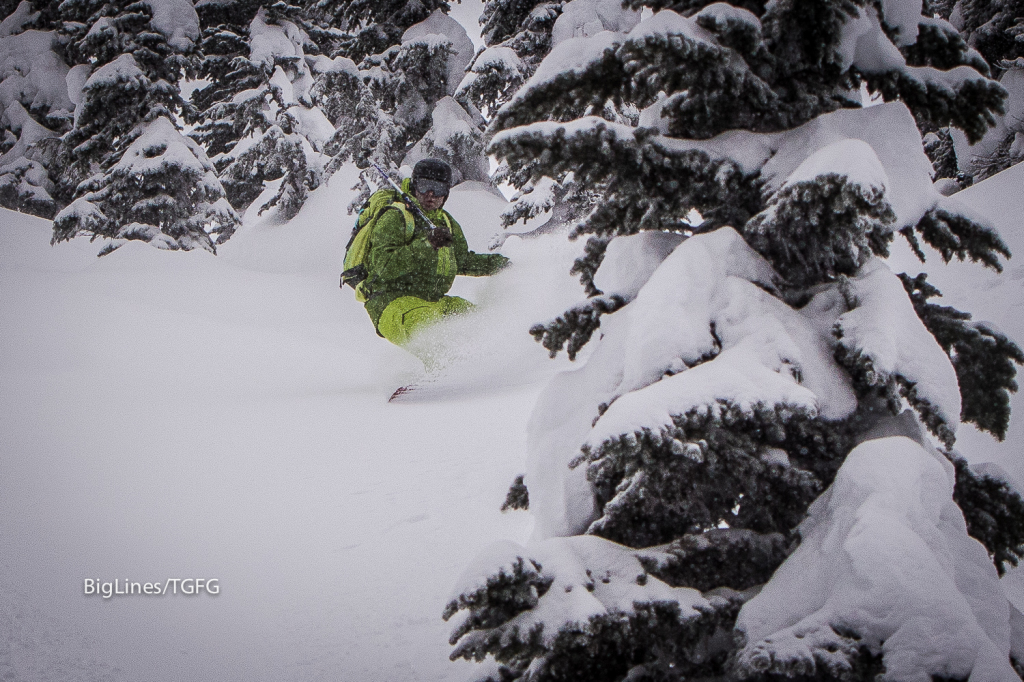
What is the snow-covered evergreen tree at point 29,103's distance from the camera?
61.7 ft

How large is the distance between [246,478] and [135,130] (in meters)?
12.7

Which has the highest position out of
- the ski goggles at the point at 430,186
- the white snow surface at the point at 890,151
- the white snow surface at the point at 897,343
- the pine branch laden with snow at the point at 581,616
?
the white snow surface at the point at 890,151

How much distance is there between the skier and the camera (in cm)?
688

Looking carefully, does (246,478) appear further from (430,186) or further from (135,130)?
(135,130)

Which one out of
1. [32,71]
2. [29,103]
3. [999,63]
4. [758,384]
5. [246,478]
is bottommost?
[29,103]

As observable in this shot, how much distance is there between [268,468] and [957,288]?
8.76m

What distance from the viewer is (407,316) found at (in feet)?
22.7

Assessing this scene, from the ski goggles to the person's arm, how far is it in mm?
571

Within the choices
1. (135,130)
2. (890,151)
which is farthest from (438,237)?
(135,130)

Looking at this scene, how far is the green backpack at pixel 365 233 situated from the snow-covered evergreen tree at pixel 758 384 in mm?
4174

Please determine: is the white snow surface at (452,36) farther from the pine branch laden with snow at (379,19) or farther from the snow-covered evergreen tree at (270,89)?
the snow-covered evergreen tree at (270,89)

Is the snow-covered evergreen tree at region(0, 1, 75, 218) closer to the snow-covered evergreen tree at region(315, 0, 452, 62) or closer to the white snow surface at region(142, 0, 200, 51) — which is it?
the white snow surface at region(142, 0, 200, 51)
